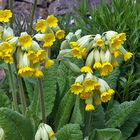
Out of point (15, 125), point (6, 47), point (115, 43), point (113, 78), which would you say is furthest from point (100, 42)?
point (113, 78)

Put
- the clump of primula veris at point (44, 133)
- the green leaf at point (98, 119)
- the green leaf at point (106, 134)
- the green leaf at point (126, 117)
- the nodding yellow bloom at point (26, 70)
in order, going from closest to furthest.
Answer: the nodding yellow bloom at point (26, 70) < the clump of primula veris at point (44, 133) < the green leaf at point (106, 134) < the green leaf at point (126, 117) < the green leaf at point (98, 119)

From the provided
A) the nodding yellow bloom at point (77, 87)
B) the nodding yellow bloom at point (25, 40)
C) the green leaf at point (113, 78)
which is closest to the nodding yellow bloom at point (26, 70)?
the nodding yellow bloom at point (25, 40)

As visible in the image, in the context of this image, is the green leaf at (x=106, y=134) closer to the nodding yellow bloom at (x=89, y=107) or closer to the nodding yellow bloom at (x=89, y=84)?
the nodding yellow bloom at (x=89, y=107)

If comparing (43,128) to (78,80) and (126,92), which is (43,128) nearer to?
(78,80)

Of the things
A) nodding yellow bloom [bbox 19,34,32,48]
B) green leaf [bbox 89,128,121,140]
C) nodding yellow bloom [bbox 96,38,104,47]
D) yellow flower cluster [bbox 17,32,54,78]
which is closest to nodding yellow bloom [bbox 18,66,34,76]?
yellow flower cluster [bbox 17,32,54,78]

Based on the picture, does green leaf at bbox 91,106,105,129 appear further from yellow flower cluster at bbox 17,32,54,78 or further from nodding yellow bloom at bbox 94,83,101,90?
yellow flower cluster at bbox 17,32,54,78

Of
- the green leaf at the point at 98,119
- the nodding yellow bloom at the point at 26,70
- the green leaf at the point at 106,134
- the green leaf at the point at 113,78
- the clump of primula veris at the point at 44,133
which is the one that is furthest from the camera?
the green leaf at the point at 113,78

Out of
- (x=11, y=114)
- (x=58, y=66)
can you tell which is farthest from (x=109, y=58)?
(x=58, y=66)
